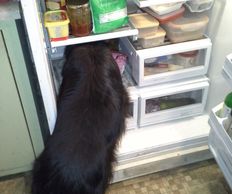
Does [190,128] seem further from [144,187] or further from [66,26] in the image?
[66,26]

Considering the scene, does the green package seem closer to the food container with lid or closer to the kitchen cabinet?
the kitchen cabinet

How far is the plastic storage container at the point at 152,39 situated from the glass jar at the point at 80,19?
0.87ft

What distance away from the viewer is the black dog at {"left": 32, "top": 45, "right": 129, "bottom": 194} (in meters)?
0.93

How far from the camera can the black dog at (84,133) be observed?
93cm

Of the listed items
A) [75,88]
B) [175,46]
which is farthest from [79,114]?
[175,46]

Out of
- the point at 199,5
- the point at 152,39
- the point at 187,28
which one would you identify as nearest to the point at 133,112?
the point at 152,39

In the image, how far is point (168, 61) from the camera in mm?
1460

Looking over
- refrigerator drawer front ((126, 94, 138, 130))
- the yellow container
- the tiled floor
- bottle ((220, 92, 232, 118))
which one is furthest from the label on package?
the tiled floor

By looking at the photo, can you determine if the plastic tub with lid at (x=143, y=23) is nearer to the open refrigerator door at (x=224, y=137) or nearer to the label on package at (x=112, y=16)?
the label on package at (x=112, y=16)

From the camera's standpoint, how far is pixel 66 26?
43.4 inches

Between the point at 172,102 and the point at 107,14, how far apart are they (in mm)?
635

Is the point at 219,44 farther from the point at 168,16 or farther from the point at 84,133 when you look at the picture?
the point at 84,133

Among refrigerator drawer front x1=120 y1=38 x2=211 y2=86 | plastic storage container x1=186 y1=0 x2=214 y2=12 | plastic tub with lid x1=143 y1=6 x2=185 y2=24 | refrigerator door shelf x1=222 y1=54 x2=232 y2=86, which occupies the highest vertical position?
plastic storage container x1=186 y1=0 x2=214 y2=12

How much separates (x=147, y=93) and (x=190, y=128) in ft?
1.01
